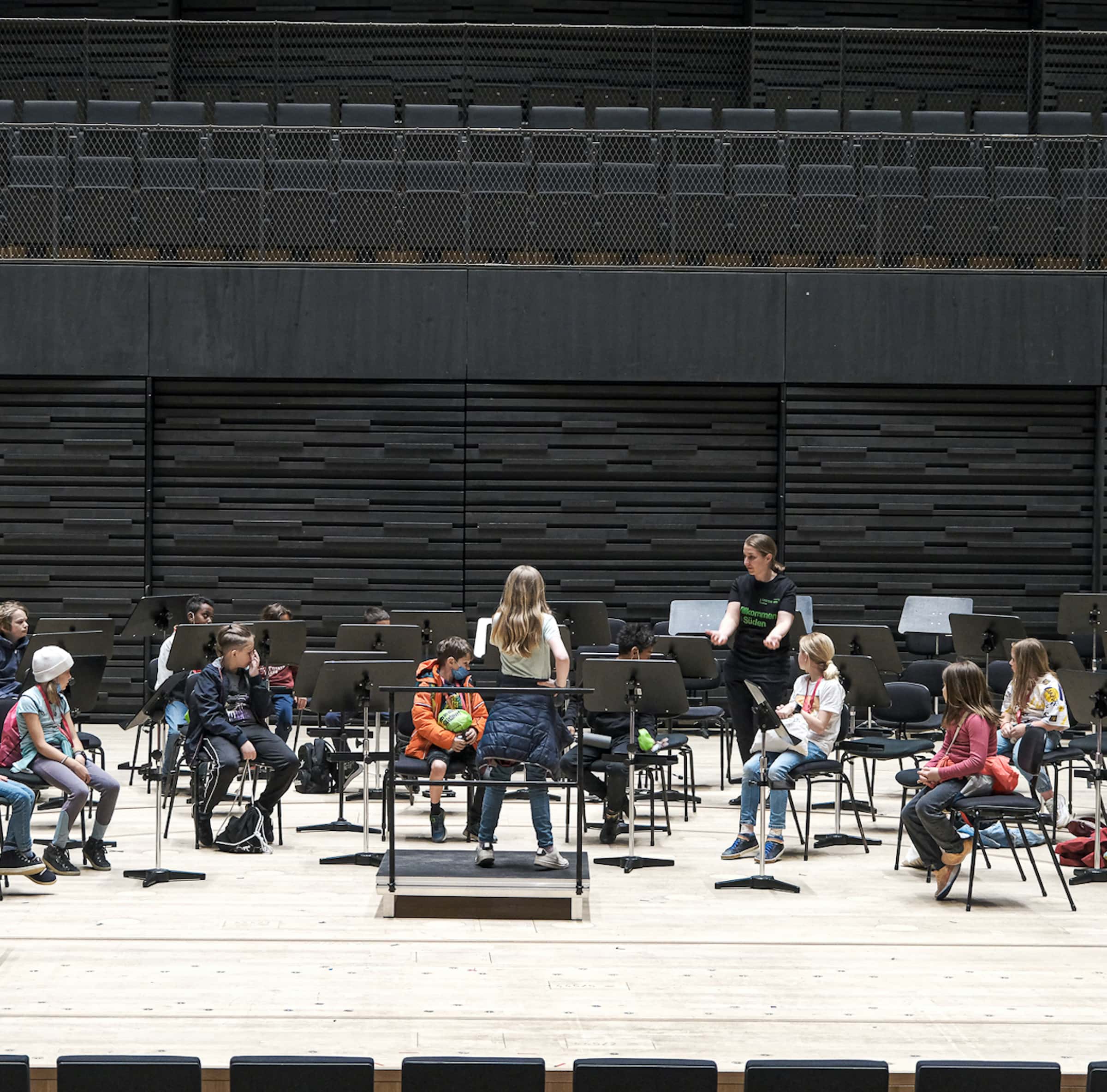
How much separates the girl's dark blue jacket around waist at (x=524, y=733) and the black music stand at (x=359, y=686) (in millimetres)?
1042

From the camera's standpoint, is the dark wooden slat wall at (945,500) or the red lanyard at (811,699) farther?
the dark wooden slat wall at (945,500)

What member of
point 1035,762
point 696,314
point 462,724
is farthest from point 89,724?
point 1035,762

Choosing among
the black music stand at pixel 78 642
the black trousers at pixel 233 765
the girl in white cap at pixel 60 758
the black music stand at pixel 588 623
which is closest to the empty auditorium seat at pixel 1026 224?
the black music stand at pixel 588 623

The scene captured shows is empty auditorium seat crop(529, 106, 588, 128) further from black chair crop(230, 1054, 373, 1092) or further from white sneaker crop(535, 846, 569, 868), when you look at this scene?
black chair crop(230, 1054, 373, 1092)

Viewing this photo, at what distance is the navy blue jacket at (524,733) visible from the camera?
23.5 feet

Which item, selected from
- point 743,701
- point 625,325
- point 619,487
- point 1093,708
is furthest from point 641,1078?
point 625,325

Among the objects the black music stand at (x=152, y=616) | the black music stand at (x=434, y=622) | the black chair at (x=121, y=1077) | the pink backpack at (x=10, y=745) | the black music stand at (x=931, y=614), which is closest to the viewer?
the black chair at (x=121, y=1077)

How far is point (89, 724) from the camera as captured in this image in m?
13.1

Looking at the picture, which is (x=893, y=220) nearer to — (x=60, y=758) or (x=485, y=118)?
(x=485, y=118)

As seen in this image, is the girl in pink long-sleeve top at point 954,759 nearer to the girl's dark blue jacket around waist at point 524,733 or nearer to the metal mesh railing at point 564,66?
the girl's dark blue jacket around waist at point 524,733

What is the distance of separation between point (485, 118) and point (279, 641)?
754 centimetres

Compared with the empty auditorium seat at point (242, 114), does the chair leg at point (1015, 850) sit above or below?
below

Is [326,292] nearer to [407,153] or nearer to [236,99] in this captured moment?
[407,153]

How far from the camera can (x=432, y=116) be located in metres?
14.7
